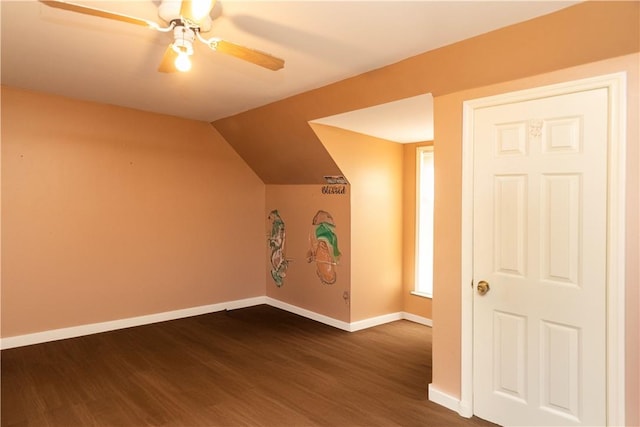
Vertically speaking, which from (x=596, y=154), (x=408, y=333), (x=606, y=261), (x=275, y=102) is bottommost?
(x=408, y=333)

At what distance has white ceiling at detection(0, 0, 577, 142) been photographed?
2.17 m

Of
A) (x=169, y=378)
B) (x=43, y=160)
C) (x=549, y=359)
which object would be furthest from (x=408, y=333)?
(x=43, y=160)

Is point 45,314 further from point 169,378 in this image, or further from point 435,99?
point 435,99

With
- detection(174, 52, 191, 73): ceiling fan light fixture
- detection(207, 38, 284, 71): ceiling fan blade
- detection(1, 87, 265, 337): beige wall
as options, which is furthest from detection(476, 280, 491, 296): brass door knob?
detection(1, 87, 265, 337): beige wall

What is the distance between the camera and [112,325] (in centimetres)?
449

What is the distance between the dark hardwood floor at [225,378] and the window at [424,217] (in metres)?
0.67

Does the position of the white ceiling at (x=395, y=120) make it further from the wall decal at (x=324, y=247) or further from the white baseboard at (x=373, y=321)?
the white baseboard at (x=373, y=321)

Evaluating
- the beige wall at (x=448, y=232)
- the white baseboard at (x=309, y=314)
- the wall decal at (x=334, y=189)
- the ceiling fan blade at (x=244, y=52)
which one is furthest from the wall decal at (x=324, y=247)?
the ceiling fan blade at (x=244, y=52)

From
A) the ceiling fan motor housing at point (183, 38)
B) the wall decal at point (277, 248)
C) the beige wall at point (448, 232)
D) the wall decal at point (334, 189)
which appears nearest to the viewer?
the ceiling fan motor housing at point (183, 38)

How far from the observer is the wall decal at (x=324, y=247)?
4.77m

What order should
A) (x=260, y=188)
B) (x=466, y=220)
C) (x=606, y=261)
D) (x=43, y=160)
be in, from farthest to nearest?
(x=260, y=188), (x=43, y=160), (x=466, y=220), (x=606, y=261)

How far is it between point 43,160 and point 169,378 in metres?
2.64

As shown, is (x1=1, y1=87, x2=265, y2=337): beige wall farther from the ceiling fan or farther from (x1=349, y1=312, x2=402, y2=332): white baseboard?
the ceiling fan

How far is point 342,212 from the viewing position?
463 cm
